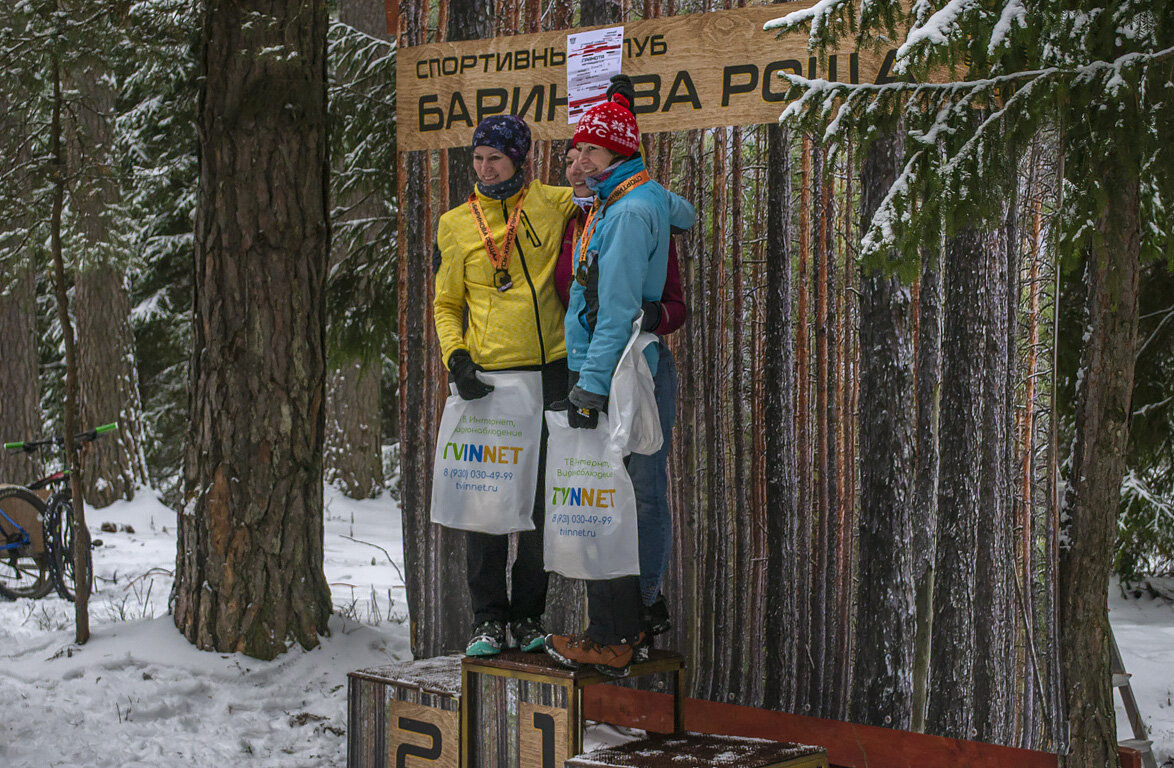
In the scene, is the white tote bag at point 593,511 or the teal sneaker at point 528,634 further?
the teal sneaker at point 528,634

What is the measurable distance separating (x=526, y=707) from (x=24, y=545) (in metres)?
5.23

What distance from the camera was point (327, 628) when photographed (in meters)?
5.72

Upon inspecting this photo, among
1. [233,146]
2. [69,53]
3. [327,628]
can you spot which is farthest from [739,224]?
[69,53]

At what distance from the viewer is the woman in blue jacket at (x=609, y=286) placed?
3592mm

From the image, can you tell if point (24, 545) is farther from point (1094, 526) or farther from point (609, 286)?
point (1094, 526)

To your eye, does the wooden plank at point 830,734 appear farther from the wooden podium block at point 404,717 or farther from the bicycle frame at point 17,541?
the bicycle frame at point 17,541

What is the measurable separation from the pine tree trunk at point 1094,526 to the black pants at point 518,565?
71.9 inches

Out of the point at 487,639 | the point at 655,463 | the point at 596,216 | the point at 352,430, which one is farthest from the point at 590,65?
the point at 352,430

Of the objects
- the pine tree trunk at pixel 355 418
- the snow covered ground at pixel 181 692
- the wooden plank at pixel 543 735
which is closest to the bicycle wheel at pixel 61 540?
the snow covered ground at pixel 181 692

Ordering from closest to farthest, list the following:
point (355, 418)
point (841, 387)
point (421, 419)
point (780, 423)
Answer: point (841, 387), point (780, 423), point (421, 419), point (355, 418)

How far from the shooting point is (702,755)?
3443 mm

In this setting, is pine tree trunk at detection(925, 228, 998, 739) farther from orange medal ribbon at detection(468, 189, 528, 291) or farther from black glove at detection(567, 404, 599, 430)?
orange medal ribbon at detection(468, 189, 528, 291)

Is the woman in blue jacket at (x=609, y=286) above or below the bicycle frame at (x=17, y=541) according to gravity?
above

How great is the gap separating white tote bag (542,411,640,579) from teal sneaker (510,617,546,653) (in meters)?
0.46
